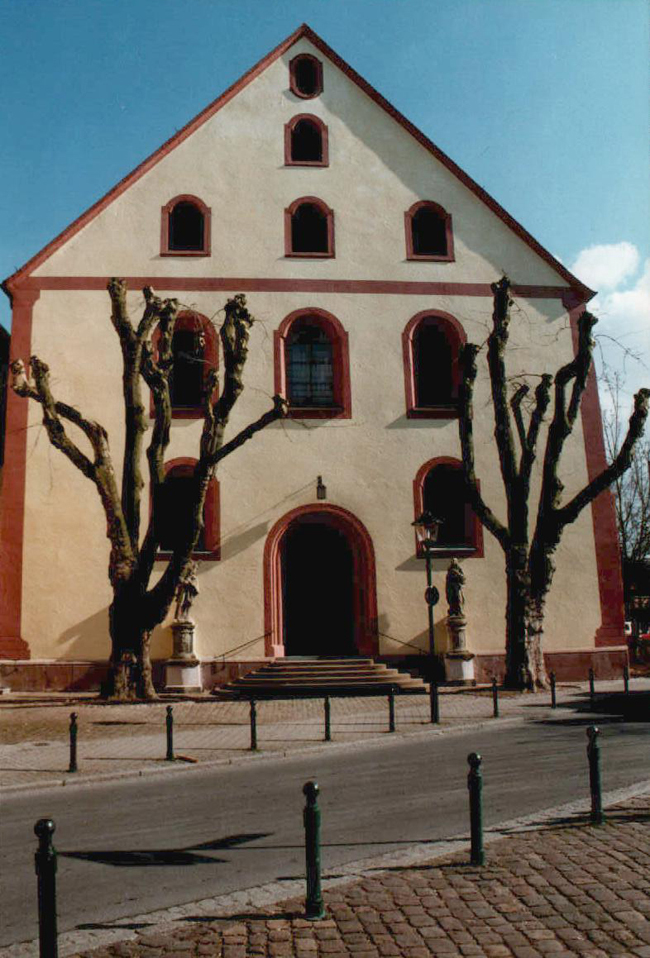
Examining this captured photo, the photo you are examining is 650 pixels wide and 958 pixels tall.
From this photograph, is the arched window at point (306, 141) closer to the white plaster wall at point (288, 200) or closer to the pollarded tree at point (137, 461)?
the white plaster wall at point (288, 200)

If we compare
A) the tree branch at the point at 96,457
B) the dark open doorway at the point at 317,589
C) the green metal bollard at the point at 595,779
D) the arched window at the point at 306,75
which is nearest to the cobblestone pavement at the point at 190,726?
the tree branch at the point at 96,457

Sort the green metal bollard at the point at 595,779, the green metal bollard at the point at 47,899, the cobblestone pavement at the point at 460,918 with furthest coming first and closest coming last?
the green metal bollard at the point at 595,779
the cobblestone pavement at the point at 460,918
the green metal bollard at the point at 47,899

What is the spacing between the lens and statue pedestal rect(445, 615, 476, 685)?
20.9m

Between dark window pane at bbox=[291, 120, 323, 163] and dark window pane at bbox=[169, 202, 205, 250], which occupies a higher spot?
dark window pane at bbox=[291, 120, 323, 163]

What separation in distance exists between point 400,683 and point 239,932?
1523 cm

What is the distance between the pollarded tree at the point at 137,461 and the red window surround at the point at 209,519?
316 cm

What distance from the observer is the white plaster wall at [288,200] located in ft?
74.8

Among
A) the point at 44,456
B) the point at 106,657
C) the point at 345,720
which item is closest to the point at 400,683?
the point at 345,720

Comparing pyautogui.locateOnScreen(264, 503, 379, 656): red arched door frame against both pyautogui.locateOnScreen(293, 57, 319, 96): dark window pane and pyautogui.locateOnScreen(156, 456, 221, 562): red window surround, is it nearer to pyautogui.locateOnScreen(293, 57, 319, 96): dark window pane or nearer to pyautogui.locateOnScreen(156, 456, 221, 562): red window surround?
pyautogui.locateOnScreen(156, 456, 221, 562): red window surround

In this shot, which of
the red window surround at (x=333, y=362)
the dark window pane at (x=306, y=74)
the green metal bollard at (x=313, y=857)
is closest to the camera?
the green metal bollard at (x=313, y=857)

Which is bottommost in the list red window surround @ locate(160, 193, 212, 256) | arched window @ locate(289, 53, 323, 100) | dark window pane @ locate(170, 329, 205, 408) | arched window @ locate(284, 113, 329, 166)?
dark window pane @ locate(170, 329, 205, 408)

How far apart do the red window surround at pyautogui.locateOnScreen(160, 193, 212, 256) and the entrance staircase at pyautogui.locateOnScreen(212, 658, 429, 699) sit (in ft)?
36.2

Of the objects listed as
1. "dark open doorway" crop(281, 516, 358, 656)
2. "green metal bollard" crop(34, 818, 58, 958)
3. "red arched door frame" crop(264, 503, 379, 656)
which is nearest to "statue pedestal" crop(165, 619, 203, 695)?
"red arched door frame" crop(264, 503, 379, 656)

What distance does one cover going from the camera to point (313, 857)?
17.6 feet
